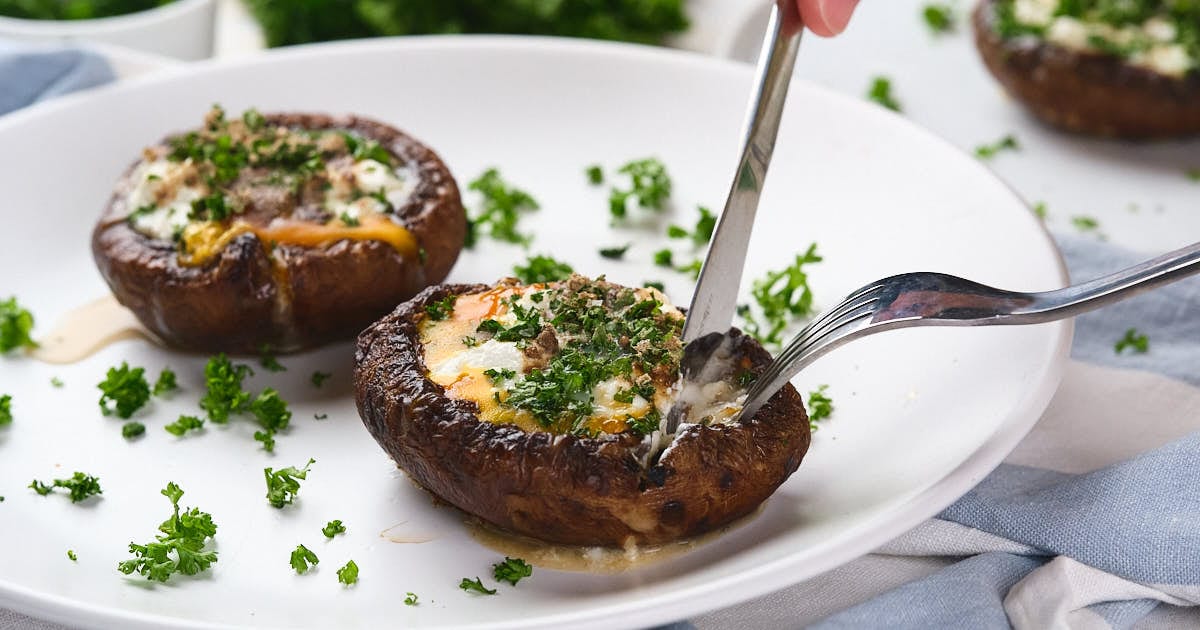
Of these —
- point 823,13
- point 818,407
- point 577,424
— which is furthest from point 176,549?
point 823,13

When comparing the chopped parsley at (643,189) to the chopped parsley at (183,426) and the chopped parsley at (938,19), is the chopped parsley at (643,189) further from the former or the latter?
the chopped parsley at (938,19)

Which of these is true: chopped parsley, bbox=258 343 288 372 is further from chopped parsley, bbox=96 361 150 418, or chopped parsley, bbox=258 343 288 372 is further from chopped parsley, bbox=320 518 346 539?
chopped parsley, bbox=320 518 346 539

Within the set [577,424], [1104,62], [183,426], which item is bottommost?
[183,426]

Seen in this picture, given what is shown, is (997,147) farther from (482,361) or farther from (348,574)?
(348,574)

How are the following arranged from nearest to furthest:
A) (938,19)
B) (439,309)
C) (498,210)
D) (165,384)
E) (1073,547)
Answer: (1073,547) → (439,309) → (165,384) → (498,210) → (938,19)

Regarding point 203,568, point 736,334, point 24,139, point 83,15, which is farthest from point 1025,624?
point 83,15

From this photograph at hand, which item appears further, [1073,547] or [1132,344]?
[1132,344]

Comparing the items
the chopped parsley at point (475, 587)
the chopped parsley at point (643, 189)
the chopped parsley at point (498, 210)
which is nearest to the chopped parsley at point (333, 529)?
the chopped parsley at point (475, 587)

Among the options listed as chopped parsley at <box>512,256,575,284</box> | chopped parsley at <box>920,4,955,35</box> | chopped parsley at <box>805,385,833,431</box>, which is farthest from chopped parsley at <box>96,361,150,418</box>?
chopped parsley at <box>920,4,955,35</box>
